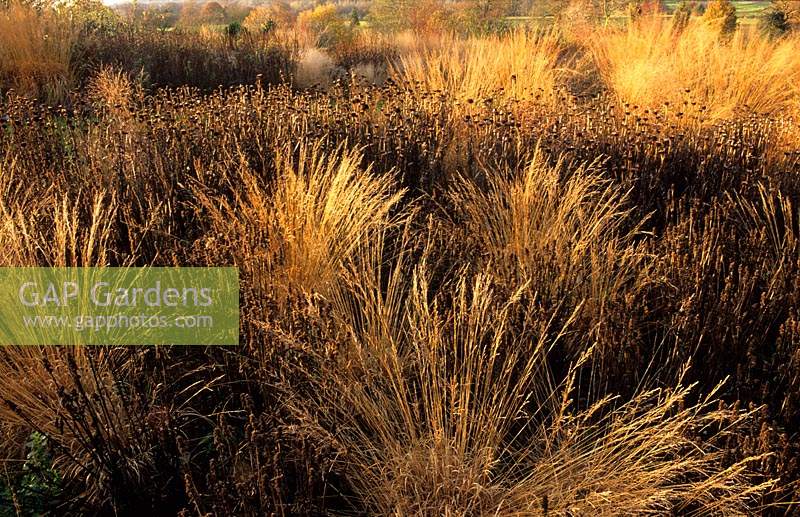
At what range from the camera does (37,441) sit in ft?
6.73

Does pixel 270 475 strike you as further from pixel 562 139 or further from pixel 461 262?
pixel 562 139

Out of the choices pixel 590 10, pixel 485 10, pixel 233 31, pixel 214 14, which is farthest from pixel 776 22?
pixel 214 14

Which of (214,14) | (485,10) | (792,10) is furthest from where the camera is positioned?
(214,14)

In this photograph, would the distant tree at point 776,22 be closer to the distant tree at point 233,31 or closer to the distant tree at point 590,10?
the distant tree at point 590,10

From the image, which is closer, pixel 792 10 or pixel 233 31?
pixel 233 31

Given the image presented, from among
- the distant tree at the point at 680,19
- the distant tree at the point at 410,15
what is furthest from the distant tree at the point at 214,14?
the distant tree at the point at 680,19

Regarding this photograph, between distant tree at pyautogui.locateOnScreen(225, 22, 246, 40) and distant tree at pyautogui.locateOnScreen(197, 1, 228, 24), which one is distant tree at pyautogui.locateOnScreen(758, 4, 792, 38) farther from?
distant tree at pyautogui.locateOnScreen(197, 1, 228, 24)

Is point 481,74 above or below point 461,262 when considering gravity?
above

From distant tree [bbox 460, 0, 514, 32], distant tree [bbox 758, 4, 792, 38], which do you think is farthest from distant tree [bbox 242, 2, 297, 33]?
distant tree [bbox 758, 4, 792, 38]

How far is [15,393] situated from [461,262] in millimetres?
1964

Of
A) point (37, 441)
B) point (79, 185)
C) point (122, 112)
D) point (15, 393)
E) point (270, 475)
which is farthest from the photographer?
point (122, 112)

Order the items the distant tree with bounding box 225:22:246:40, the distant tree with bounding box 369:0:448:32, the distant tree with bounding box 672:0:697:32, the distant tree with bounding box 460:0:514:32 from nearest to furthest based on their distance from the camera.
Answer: the distant tree with bounding box 672:0:697:32
the distant tree with bounding box 225:22:246:40
the distant tree with bounding box 369:0:448:32
the distant tree with bounding box 460:0:514:32

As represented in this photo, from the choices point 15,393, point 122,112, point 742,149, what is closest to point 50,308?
point 15,393

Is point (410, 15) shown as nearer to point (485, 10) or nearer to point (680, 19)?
point (485, 10)
